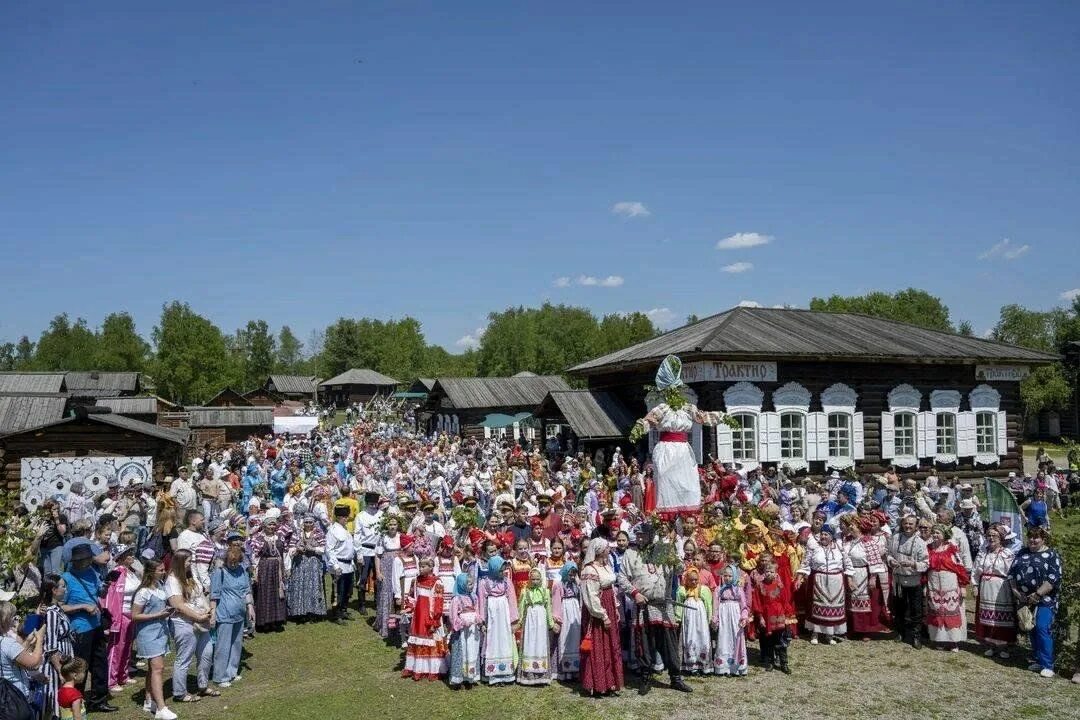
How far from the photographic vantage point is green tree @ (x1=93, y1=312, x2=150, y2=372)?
71062mm

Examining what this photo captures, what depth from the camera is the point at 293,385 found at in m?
72.4

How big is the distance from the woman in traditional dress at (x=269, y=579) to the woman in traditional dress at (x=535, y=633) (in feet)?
13.9

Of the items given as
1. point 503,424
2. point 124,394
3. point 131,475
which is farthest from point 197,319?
point 131,475

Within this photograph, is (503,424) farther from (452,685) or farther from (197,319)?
(197,319)

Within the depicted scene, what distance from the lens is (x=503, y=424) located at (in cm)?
3600

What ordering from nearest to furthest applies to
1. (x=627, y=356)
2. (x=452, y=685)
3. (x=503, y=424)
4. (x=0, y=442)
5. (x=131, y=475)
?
(x=452, y=685) → (x=131, y=475) → (x=0, y=442) → (x=627, y=356) → (x=503, y=424)

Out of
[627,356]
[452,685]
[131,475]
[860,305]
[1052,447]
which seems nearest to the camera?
[452,685]

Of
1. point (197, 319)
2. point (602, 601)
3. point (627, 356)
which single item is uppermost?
point (197, 319)

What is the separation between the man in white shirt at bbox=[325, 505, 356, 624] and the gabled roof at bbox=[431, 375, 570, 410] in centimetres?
2661

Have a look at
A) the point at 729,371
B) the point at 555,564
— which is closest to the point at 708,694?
the point at 555,564

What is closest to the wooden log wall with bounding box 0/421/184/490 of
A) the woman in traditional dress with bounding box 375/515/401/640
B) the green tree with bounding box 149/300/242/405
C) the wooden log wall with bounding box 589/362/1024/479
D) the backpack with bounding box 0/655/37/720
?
the woman in traditional dress with bounding box 375/515/401/640

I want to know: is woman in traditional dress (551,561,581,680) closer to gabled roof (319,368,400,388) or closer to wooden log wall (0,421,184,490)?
wooden log wall (0,421,184,490)

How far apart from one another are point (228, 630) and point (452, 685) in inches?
107

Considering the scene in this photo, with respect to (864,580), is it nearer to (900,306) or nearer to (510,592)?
(510,592)
